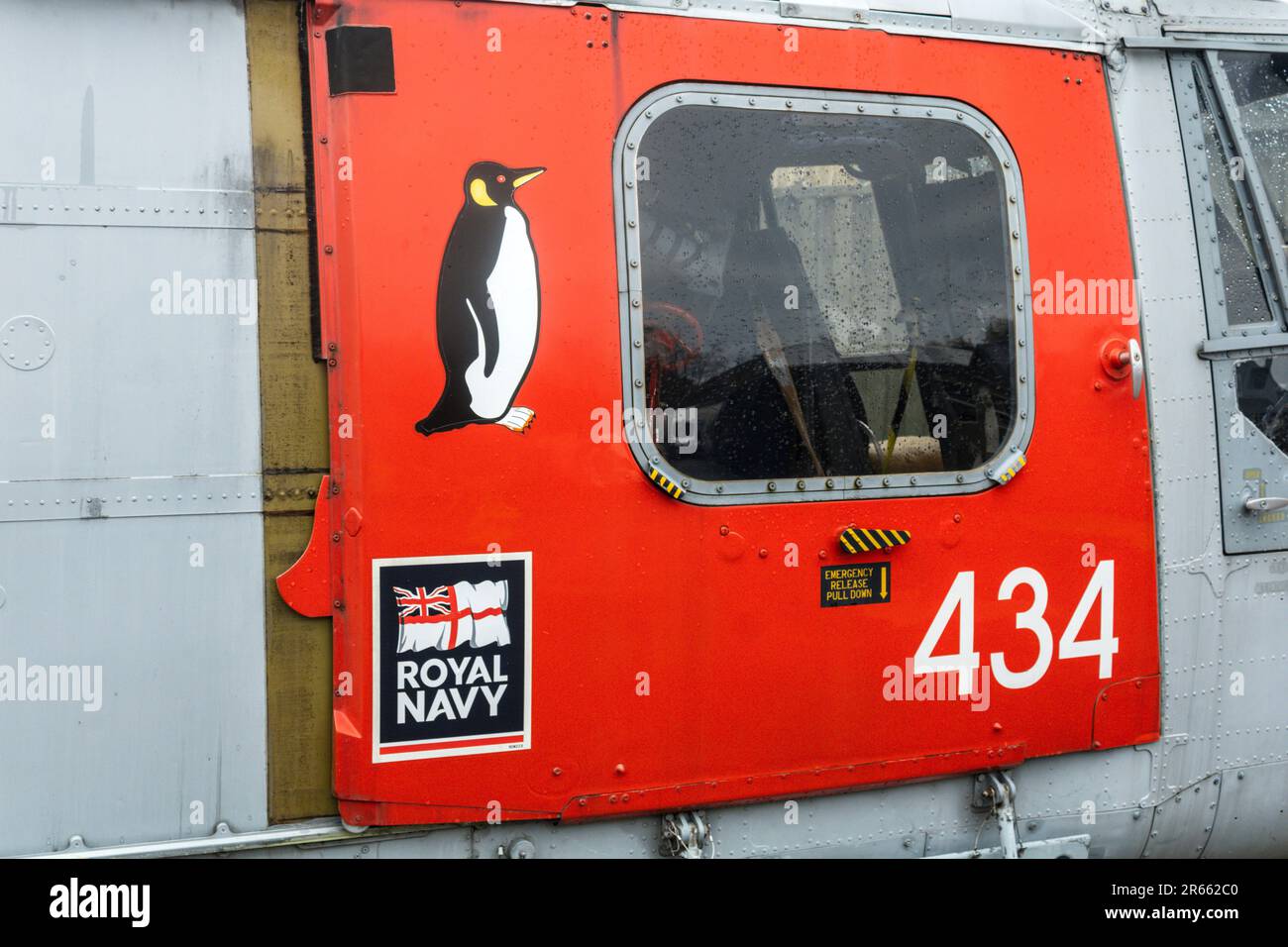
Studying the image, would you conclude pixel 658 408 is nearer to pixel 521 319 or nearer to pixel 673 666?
pixel 521 319

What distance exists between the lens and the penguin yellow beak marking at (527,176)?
2990 mm

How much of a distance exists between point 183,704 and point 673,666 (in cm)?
124

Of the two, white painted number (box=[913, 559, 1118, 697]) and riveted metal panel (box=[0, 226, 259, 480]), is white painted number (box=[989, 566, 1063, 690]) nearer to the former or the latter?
white painted number (box=[913, 559, 1118, 697])

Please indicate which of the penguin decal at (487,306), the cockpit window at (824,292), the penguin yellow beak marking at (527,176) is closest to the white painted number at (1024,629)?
the cockpit window at (824,292)

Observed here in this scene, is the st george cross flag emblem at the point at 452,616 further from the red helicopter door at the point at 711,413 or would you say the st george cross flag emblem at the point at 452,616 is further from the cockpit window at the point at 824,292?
the cockpit window at the point at 824,292

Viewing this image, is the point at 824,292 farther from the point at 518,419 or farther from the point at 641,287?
the point at 518,419

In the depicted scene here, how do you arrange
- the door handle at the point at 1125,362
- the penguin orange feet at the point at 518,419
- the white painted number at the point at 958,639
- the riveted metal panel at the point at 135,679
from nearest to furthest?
the riveted metal panel at the point at 135,679 < the penguin orange feet at the point at 518,419 < the white painted number at the point at 958,639 < the door handle at the point at 1125,362

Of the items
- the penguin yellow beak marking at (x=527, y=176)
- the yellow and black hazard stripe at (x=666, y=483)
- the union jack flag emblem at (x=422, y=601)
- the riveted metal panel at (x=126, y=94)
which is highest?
the riveted metal panel at (x=126, y=94)

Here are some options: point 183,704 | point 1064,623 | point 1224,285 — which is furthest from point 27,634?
point 1224,285

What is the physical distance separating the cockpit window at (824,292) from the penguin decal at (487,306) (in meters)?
0.34

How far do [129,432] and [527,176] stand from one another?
3.86 feet

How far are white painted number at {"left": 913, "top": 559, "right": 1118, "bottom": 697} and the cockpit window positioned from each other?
0.39 m

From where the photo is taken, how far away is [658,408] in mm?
3111

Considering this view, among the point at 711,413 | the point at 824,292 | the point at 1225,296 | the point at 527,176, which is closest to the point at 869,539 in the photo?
the point at 711,413
